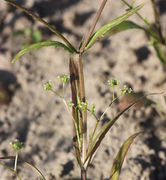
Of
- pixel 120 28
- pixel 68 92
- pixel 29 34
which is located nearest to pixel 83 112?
pixel 120 28

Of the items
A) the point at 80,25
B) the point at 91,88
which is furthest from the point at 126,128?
the point at 80,25

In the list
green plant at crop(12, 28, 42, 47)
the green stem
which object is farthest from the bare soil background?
the green stem

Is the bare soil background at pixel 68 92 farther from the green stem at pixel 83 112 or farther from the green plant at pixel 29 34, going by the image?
the green stem at pixel 83 112

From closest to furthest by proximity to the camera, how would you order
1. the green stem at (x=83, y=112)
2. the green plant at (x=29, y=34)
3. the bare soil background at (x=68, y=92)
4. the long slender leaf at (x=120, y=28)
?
the green stem at (x=83, y=112)
the long slender leaf at (x=120, y=28)
the bare soil background at (x=68, y=92)
the green plant at (x=29, y=34)

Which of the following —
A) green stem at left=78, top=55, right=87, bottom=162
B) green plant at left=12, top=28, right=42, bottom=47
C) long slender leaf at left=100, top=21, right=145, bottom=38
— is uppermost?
green plant at left=12, top=28, right=42, bottom=47

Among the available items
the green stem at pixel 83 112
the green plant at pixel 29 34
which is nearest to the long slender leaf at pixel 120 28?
the green stem at pixel 83 112

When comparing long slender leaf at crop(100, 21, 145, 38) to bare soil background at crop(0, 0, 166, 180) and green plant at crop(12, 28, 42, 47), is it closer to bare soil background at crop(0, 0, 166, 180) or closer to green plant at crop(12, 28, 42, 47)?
bare soil background at crop(0, 0, 166, 180)

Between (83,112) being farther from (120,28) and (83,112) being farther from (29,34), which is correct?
(29,34)

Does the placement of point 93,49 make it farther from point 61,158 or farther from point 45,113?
point 61,158

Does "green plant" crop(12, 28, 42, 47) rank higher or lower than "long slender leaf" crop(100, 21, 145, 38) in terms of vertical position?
higher

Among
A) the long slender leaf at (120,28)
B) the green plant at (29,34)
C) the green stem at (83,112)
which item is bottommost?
the green stem at (83,112)
